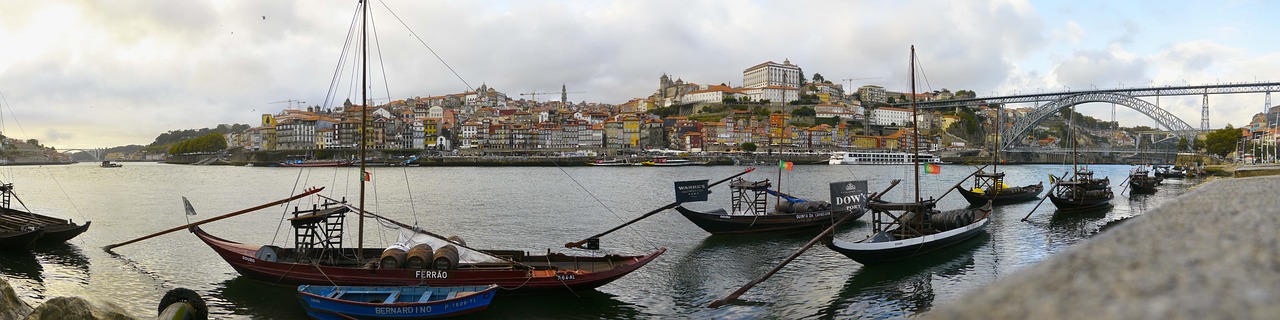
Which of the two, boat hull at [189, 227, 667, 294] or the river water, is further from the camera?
the river water

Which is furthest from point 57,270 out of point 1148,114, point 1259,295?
point 1148,114

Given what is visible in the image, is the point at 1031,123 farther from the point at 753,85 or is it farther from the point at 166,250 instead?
the point at 166,250

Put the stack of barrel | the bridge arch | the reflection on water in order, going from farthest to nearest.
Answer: the bridge arch, the reflection on water, the stack of barrel

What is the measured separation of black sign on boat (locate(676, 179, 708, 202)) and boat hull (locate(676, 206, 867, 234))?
4.55 feet

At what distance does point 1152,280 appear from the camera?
1.50m

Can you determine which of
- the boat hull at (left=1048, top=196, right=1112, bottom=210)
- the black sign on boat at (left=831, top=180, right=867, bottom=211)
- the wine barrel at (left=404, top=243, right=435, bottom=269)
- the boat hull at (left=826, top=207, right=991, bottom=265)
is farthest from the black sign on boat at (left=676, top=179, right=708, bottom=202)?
the boat hull at (left=1048, top=196, right=1112, bottom=210)

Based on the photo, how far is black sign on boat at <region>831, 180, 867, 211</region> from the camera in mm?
16209

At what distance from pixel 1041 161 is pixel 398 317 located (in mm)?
120438

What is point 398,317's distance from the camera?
30.6ft

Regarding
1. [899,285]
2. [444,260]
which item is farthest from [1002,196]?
[444,260]

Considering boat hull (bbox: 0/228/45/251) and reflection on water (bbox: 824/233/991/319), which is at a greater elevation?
boat hull (bbox: 0/228/45/251)

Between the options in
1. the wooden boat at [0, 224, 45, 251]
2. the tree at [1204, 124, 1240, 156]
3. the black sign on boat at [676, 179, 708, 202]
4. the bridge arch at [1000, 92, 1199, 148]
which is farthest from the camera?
the bridge arch at [1000, 92, 1199, 148]

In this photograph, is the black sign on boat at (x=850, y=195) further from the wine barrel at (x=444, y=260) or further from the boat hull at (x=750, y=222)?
the wine barrel at (x=444, y=260)

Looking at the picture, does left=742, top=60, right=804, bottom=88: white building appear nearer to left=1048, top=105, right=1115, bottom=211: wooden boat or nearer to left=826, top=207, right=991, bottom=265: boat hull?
left=1048, top=105, right=1115, bottom=211: wooden boat
